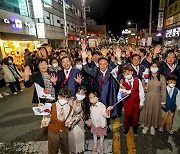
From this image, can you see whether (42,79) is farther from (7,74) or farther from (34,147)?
(7,74)

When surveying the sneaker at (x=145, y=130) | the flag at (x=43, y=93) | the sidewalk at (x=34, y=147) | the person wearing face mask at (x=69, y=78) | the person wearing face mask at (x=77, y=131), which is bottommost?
the sidewalk at (x=34, y=147)

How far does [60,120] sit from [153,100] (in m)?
2.35

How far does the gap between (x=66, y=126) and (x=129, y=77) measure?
1740mm

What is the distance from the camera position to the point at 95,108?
3598 millimetres

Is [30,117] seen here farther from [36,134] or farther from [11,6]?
[11,6]

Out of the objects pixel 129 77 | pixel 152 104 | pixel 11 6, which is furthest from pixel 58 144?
pixel 11 6

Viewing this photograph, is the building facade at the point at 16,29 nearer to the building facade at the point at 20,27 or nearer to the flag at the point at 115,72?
the building facade at the point at 20,27

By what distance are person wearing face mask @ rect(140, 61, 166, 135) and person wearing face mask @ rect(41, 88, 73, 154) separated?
82.9 inches

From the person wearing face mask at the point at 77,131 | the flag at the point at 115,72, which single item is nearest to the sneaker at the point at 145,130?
the flag at the point at 115,72

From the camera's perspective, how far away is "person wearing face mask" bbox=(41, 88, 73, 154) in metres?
2.98

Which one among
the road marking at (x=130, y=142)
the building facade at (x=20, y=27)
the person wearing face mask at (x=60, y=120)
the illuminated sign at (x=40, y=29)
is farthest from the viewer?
the illuminated sign at (x=40, y=29)

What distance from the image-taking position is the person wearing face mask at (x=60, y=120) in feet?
9.79

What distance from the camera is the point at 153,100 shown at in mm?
4195

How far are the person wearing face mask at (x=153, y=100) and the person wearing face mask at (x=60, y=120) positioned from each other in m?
2.10
